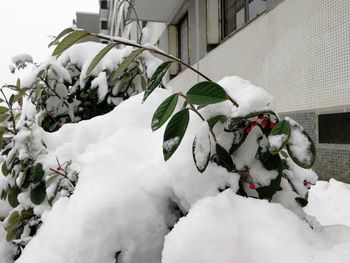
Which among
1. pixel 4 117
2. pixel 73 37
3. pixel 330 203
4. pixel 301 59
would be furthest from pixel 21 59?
pixel 301 59

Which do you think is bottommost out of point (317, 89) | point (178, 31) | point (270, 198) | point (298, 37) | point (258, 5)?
point (270, 198)

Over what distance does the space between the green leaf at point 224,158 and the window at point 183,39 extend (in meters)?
7.70

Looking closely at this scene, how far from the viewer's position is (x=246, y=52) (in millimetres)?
4691

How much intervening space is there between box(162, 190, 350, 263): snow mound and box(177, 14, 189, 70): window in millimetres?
7842

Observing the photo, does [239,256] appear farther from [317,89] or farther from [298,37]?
[298,37]

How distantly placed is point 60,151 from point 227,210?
0.72m

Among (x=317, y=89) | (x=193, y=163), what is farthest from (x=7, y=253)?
(x=317, y=89)

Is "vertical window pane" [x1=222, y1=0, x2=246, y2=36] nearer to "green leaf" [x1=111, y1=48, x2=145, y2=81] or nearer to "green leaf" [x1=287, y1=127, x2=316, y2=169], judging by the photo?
"green leaf" [x1=111, y1=48, x2=145, y2=81]

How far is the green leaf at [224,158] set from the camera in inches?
26.2

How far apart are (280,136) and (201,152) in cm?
15

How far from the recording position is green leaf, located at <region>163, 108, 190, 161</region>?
635mm

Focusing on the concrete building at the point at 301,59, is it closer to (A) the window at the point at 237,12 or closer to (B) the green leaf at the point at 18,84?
(A) the window at the point at 237,12

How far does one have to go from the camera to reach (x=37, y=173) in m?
1.13

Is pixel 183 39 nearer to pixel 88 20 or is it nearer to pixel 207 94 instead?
pixel 207 94
